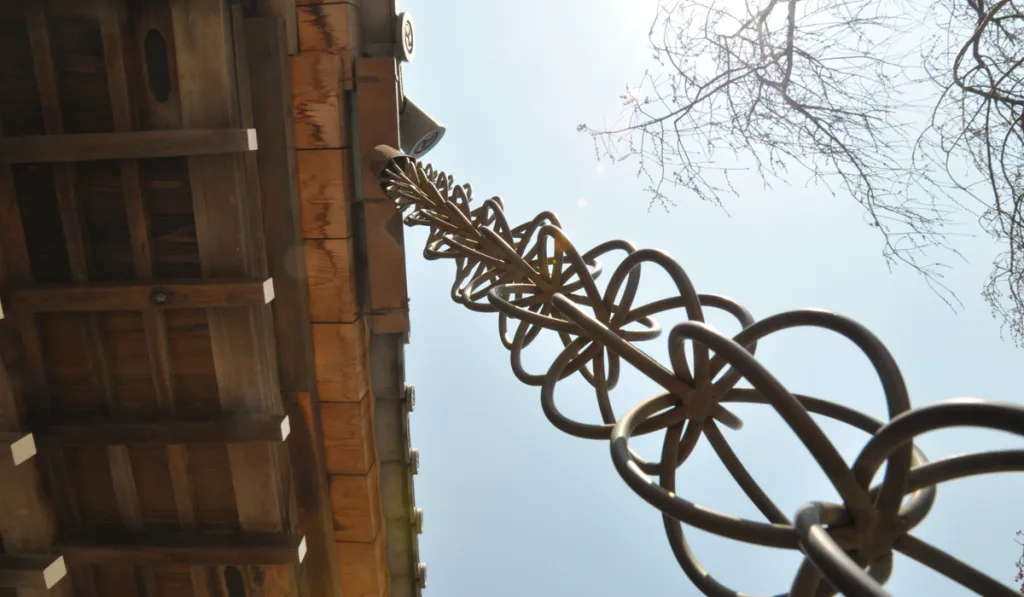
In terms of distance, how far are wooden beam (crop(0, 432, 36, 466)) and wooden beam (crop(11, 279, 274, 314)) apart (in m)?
0.57

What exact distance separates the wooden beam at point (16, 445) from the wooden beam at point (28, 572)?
1.77ft

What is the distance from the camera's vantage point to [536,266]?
68.7 inches

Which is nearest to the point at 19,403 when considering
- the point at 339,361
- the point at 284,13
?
the point at 339,361

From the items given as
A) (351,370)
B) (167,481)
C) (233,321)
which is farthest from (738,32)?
(167,481)

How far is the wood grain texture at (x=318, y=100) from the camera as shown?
2.68m

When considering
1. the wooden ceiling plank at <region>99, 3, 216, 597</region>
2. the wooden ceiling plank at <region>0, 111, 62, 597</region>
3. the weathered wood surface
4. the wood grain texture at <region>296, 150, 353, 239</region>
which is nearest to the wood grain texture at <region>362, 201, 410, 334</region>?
the wood grain texture at <region>296, 150, 353, 239</region>

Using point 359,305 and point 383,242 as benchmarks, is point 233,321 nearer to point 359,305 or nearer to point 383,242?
point 359,305

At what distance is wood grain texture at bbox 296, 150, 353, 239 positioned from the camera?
108 inches

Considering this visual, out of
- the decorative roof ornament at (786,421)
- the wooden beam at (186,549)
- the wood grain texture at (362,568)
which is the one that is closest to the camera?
the decorative roof ornament at (786,421)

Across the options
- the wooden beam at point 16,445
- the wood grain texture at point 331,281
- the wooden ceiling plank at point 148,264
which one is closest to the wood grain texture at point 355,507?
the wooden ceiling plank at point 148,264

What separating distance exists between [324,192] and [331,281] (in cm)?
42

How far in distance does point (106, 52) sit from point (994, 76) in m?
3.99

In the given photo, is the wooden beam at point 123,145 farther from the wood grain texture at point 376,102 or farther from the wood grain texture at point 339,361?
the wood grain texture at point 339,361

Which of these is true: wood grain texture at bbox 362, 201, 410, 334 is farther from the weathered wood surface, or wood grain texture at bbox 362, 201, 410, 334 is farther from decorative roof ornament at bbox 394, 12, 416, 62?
decorative roof ornament at bbox 394, 12, 416, 62
